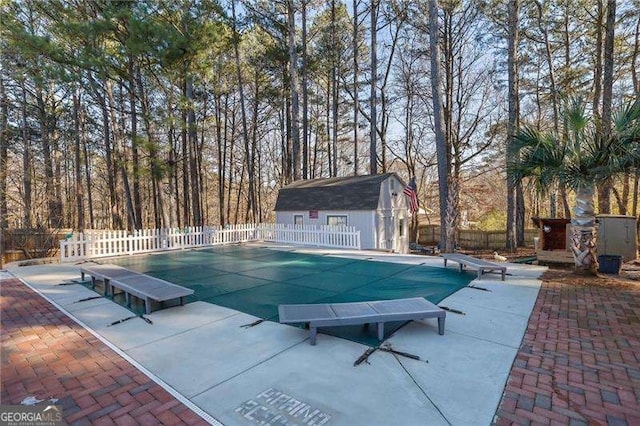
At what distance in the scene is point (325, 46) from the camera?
1875cm

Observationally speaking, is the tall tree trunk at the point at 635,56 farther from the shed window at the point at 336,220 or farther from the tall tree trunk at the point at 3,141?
the tall tree trunk at the point at 3,141

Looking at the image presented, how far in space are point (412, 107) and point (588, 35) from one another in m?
9.20

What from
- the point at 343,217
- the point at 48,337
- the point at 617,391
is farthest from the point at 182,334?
the point at 343,217

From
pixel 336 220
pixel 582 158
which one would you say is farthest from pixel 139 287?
pixel 336 220

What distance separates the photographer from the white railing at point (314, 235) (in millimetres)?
11367

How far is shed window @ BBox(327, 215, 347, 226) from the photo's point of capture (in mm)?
13688

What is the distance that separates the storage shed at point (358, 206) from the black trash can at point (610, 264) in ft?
23.4

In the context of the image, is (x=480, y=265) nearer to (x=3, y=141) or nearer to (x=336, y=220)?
(x=336, y=220)

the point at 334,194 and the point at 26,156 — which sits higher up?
the point at 26,156

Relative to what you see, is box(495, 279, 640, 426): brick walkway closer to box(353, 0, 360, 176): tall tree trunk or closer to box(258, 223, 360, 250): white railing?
box(258, 223, 360, 250): white railing

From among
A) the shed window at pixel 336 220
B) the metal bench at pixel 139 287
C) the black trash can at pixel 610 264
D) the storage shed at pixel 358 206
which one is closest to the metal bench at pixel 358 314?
the metal bench at pixel 139 287

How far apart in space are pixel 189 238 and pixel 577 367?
11260 millimetres

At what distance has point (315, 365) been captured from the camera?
10.0 feet

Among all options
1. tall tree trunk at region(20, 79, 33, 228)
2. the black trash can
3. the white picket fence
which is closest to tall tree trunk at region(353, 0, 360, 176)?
the white picket fence
